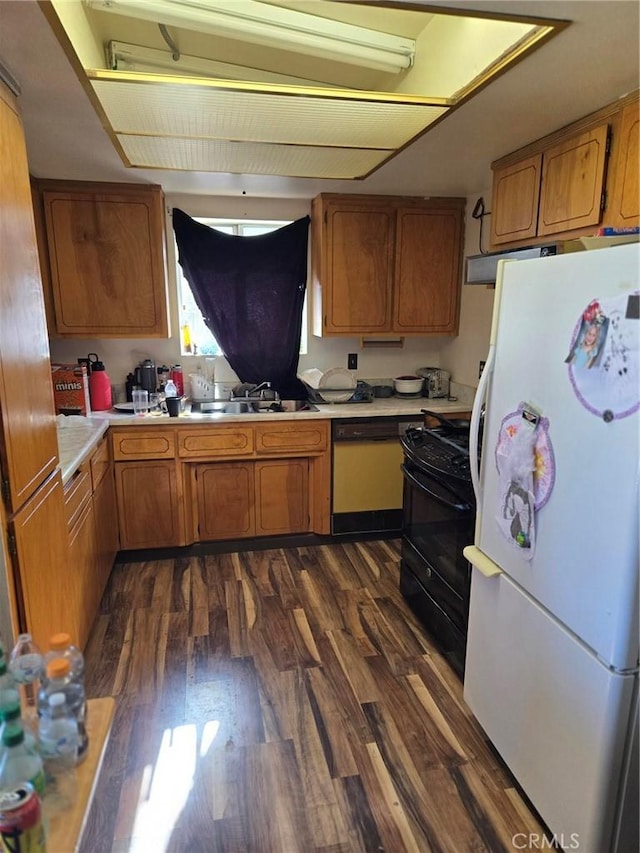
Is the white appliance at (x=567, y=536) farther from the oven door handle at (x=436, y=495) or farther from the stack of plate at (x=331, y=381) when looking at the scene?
the stack of plate at (x=331, y=381)

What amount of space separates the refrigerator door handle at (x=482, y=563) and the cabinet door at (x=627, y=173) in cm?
130

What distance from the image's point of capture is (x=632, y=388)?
1134 mm

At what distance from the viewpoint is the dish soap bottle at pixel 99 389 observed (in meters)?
3.20

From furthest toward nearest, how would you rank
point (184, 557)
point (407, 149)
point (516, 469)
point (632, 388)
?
point (184, 557) < point (407, 149) < point (516, 469) < point (632, 388)

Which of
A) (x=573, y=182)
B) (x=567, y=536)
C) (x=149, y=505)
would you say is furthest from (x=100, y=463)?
(x=573, y=182)

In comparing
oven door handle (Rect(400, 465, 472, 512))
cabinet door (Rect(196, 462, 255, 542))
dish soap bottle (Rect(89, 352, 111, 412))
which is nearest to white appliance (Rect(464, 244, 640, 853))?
oven door handle (Rect(400, 465, 472, 512))

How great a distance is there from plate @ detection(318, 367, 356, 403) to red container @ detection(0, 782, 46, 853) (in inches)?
117

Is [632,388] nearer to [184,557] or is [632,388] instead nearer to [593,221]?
[593,221]

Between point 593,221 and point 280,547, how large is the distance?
2.53 m

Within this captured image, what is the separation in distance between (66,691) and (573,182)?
7.79ft

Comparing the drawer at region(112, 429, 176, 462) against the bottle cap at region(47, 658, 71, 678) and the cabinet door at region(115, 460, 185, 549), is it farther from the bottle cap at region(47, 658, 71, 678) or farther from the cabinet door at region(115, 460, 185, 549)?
the bottle cap at region(47, 658, 71, 678)

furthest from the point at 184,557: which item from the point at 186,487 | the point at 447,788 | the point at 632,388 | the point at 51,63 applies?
the point at 632,388

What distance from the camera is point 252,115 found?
1.90 meters

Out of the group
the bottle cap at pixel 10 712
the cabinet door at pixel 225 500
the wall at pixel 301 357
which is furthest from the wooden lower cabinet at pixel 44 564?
the wall at pixel 301 357
